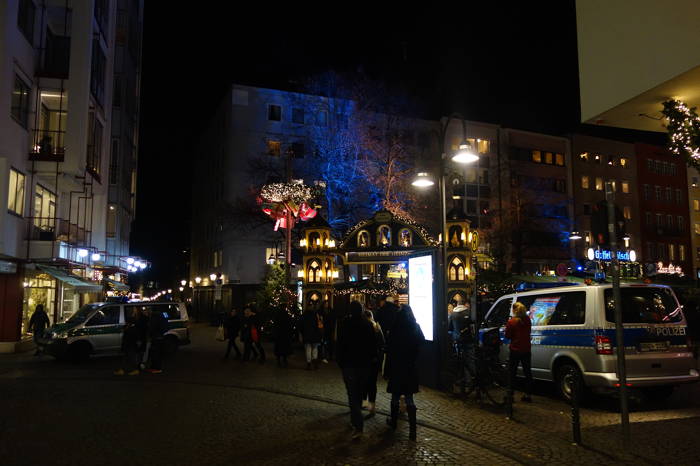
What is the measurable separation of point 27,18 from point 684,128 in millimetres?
22664

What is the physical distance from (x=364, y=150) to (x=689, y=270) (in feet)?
135

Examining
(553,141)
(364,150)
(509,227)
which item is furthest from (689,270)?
(364,150)

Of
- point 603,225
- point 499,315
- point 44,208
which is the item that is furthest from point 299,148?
point 603,225

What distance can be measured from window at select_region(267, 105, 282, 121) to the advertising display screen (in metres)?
35.6

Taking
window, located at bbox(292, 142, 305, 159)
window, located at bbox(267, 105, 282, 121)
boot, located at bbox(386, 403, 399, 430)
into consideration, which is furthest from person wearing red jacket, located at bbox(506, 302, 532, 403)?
window, located at bbox(267, 105, 282, 121)

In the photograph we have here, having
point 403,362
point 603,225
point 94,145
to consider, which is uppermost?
point 94,145

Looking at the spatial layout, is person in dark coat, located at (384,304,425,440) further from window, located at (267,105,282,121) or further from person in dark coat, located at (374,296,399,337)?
window, located at (267,105,282,121)

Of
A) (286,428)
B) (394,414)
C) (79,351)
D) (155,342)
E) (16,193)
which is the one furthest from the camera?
(16,193)

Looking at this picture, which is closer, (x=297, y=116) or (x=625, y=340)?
(x=625, y=340)

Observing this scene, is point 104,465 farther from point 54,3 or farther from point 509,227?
point 509,227

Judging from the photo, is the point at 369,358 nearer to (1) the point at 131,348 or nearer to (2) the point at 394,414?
(2) the point at 394,414

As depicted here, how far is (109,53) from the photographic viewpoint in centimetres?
3045

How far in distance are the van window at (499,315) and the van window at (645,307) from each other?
10.7ft

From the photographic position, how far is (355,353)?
26.1 ft
